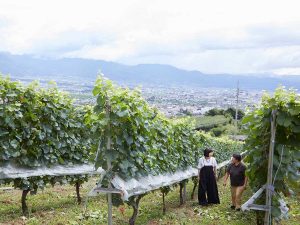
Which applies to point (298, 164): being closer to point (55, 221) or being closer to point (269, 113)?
point (269, 113)

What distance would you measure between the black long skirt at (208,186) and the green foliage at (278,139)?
11.1ft

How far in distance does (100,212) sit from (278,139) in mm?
4383

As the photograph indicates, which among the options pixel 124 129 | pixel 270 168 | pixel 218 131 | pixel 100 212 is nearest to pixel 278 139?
pixel 270 168

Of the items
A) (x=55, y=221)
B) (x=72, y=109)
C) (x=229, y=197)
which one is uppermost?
(x=72, y=109)

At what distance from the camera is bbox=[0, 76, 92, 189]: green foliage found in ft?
27.1

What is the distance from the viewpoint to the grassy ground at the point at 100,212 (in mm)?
8688

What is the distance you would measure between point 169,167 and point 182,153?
4.79ft

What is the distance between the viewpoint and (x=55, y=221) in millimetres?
8336

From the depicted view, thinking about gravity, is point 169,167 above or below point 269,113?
below

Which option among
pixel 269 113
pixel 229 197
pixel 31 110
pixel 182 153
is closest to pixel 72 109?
pixel 31 110

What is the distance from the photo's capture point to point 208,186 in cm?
1166

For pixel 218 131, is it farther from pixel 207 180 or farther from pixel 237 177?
pixel 237 177

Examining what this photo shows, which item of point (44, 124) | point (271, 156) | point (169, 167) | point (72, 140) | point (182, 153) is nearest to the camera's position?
point (271, 156)

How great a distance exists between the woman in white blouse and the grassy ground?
32 centimetres
